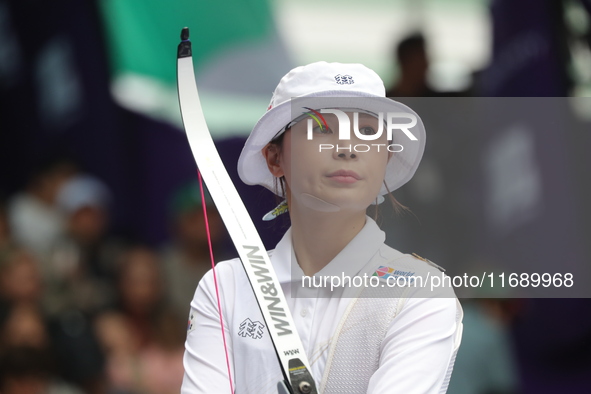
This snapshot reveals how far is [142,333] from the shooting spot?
3088 mm

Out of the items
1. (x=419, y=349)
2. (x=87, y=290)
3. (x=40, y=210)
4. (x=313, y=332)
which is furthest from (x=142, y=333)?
(x=419, y=349)

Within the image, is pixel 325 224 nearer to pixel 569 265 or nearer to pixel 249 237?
pixel 249 237

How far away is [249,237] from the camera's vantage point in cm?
146

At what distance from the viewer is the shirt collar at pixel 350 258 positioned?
1518 millimetres

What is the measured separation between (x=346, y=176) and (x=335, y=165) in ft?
0.09

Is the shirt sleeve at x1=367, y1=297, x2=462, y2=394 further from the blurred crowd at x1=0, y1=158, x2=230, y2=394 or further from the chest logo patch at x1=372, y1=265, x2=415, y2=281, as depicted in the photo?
the blurred crowd at x1=0, y1=158, x2=230, y2=394

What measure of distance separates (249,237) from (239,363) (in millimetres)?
221

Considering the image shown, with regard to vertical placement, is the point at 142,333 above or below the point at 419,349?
below

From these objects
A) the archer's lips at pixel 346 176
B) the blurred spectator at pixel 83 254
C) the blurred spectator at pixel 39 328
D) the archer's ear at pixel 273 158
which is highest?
the archer's ear at pixel 273 158

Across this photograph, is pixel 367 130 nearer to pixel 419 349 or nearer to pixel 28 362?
pixel 419 349

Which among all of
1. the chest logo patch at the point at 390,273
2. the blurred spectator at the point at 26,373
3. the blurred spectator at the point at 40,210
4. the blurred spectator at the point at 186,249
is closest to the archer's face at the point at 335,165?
the chest logo patch at the point at 390,273

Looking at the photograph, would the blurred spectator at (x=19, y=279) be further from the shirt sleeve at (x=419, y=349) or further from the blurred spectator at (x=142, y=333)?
the shirt sleeve at (x=419, y=349)

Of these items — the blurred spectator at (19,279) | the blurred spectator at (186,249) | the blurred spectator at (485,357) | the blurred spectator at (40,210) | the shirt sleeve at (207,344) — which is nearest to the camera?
the shirt sleeve at (207,344)

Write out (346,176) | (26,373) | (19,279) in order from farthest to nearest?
Result: 1. (19,279)
2. (26,373)
3. (346,176)
